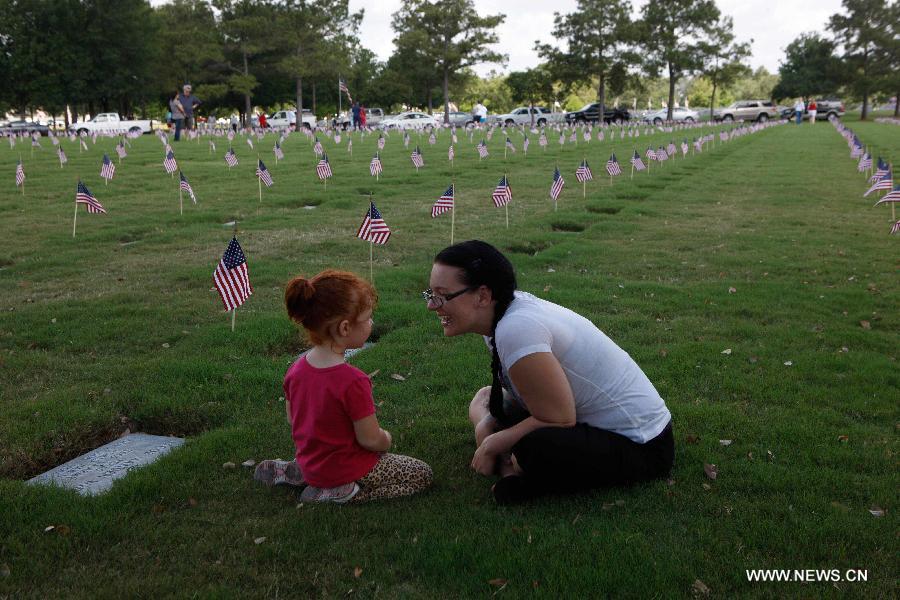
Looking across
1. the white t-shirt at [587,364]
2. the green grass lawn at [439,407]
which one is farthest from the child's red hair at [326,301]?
the green grass lawn at [439,407]

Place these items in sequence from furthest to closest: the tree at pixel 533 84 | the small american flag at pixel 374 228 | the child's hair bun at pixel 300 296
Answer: the tree at pixel 533 84
the small american flag at pixel 374 228
the child's hair bun at pixel 300 296

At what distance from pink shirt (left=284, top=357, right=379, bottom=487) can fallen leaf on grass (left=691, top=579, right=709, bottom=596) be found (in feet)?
4.95

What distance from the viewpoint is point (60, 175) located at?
17.3 metres

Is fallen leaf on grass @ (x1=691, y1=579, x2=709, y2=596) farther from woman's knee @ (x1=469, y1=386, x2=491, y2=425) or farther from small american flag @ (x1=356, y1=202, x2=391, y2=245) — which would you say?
small american flag @ (x1=356, y1=202, x2=391, y2=245)

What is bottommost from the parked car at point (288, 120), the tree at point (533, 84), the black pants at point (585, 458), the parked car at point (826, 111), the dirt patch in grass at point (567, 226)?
the black pants at point (585, 458)

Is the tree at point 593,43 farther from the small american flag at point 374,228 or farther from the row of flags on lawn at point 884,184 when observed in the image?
the small american flag at point 374,228

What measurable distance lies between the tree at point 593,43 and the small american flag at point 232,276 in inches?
1888

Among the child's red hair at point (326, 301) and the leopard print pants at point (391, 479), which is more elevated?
the child's red hair at point (326, 301)

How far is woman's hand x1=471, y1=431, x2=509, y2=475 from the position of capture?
3.29 meters

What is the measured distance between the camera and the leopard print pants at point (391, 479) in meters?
3.45

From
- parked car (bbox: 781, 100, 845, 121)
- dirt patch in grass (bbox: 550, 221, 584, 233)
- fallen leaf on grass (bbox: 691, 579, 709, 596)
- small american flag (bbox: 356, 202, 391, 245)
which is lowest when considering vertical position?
fallen leaf on grass (bbox: 691, 579, 709, 596)

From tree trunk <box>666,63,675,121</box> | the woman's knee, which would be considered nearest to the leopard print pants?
the woman's knee

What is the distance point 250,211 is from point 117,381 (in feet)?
26.5

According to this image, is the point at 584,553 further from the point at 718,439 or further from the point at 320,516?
the point at 718,439
